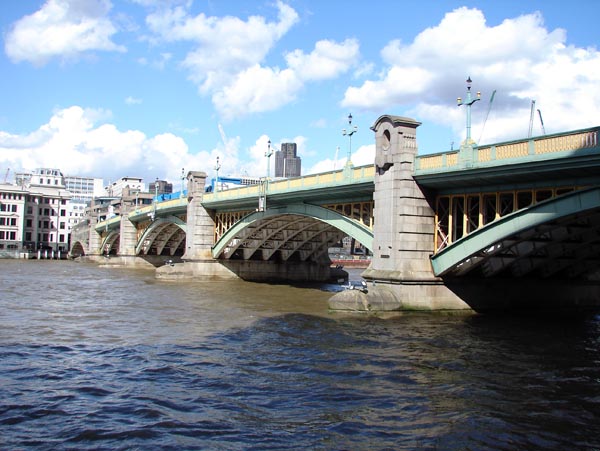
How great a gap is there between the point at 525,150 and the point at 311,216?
18246mm

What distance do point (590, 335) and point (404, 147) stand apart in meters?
11.4

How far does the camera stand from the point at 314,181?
123 feet

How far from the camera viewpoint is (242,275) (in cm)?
5594

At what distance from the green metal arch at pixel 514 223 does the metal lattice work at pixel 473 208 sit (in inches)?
21.1

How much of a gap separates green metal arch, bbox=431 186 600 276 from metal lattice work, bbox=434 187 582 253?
0.54m

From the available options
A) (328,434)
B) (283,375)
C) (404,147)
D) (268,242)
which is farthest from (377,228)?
(268,242)

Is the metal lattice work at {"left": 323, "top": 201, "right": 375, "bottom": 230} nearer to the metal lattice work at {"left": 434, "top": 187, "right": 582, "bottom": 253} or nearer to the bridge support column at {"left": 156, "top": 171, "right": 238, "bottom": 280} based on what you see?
the metal lattice work at {"left": 434, "top": 187, "right": 582, "bottom": 253}

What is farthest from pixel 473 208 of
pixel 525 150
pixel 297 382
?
pixel 297 382

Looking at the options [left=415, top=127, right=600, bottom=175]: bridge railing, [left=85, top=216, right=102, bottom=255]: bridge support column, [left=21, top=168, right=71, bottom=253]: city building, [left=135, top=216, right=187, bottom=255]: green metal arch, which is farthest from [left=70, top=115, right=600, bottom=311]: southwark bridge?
[left=21, top=168, right=71, bottom=253]: city building

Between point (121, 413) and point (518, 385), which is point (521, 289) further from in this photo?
point (121, 413)

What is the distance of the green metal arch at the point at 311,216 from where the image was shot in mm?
32809

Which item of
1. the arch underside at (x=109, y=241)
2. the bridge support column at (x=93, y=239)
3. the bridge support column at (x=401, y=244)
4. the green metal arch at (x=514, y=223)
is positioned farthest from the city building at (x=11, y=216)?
the green metal arch at (x=514, y=223)

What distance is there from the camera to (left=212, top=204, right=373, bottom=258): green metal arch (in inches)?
1292

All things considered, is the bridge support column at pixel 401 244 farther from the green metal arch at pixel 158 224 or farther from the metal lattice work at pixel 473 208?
the green metal arch at pixel 158 224
